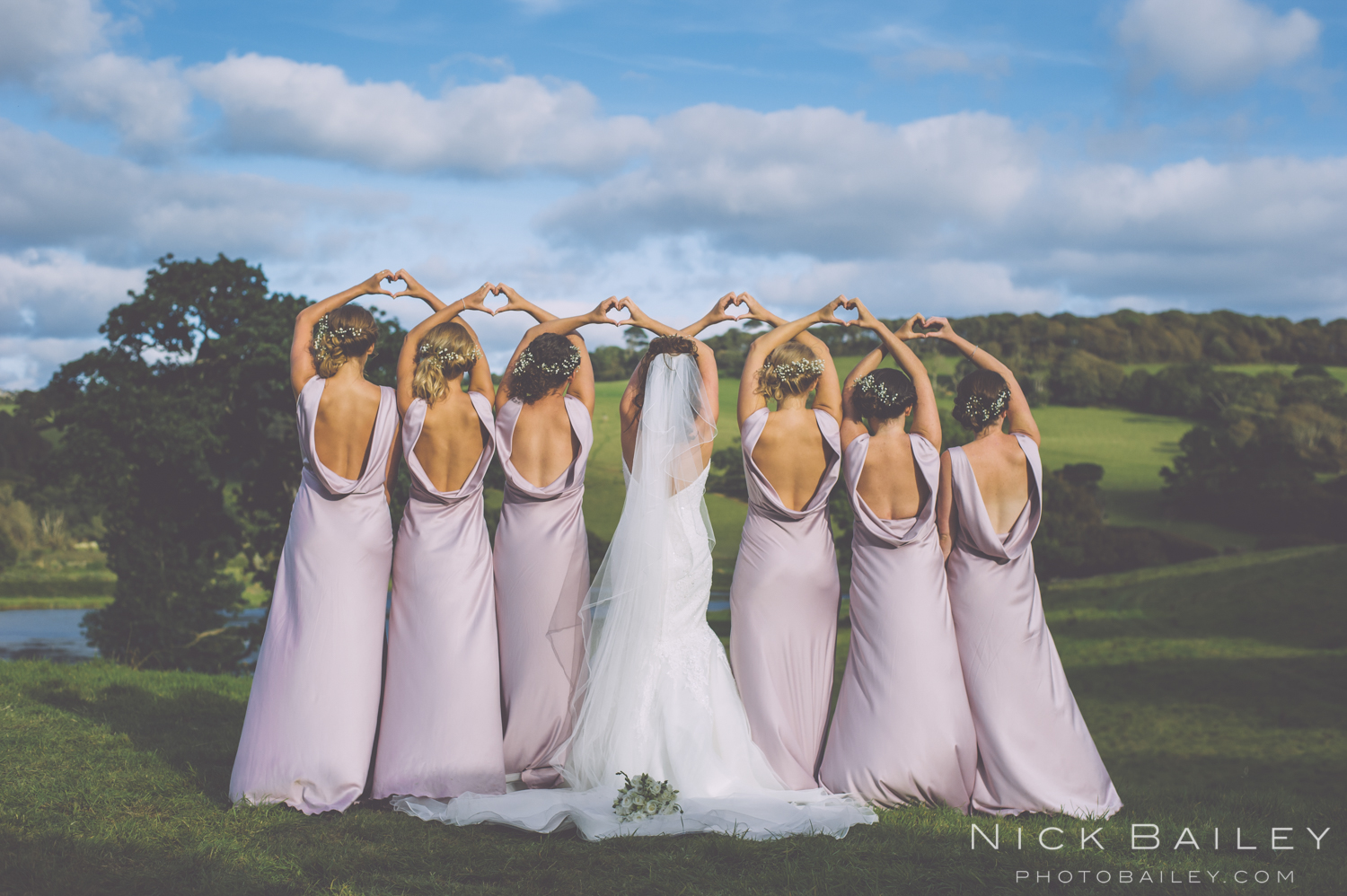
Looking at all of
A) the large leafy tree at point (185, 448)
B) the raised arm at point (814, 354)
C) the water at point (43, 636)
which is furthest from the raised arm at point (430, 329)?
the water at point (43, 636)

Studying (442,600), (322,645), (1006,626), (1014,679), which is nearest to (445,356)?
(442,600)

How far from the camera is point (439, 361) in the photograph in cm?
562

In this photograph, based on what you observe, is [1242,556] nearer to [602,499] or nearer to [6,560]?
[602,499]

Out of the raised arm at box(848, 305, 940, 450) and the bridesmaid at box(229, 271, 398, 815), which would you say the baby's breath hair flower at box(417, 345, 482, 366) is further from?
the raised arm at box(848, 305, 940, 450)

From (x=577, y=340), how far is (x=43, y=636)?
31.4m

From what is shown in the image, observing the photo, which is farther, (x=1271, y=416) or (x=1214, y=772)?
(x=1271, y=416)

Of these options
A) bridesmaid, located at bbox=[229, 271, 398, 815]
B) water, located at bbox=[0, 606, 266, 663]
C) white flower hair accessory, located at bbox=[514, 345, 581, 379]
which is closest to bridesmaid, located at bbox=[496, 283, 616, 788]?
white flower hair accessory, located at bbox=[514, 345, 581, 379]

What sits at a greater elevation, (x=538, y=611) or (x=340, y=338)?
(x=340, y=338)

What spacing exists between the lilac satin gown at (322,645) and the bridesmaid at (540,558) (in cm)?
79

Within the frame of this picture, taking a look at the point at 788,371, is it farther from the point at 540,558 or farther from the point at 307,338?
the point at 307,338

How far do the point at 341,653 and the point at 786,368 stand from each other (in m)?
3.28

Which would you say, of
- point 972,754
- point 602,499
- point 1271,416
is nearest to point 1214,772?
point 972,754

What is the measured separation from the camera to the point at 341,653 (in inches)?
214

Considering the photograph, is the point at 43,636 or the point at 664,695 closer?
the point at 664,695
